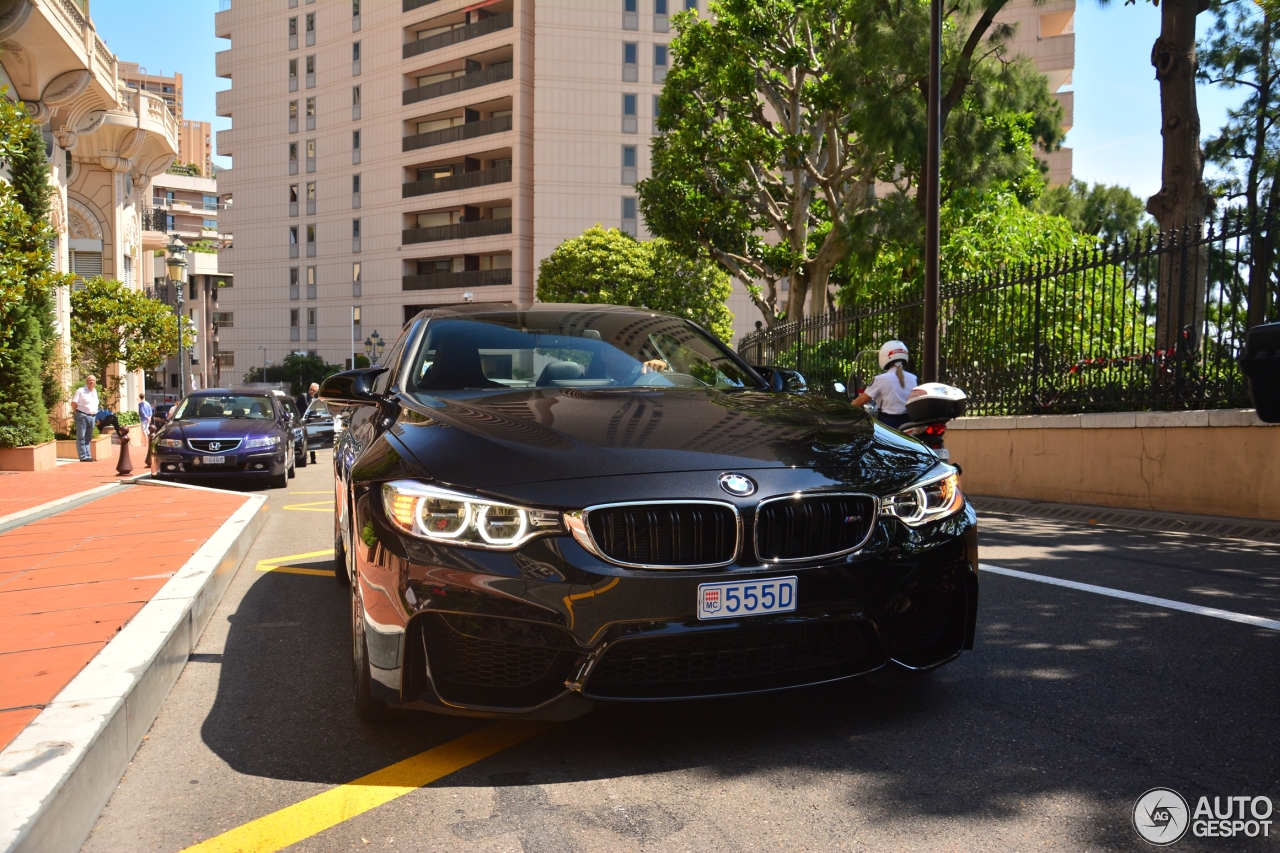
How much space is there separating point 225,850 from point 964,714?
2318 millimetres

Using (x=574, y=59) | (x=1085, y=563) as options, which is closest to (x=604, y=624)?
(x=1085, y=563)

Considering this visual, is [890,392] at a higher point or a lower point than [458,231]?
lower

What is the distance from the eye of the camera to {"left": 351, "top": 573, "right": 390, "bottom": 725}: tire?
139 inches

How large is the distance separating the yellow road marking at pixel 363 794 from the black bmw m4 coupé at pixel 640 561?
0.24 m

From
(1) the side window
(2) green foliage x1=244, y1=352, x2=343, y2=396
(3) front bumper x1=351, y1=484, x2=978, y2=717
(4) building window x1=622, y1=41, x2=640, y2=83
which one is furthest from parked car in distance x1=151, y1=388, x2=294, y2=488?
(2) green foliage x1=244, y1=352, x2=343, y2=396

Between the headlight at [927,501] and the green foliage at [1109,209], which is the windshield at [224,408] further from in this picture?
the green foliage at [1109,209]

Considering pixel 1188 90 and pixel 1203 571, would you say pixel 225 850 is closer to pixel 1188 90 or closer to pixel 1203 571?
pixel 1203 571

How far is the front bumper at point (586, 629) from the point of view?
10.2ft

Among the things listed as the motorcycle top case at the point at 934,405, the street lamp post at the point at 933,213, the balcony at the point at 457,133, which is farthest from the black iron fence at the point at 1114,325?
the balcony at the point at 457,133

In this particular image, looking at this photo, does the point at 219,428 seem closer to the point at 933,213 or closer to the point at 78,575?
the point at 78,575

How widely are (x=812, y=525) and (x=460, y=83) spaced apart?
59.9 m

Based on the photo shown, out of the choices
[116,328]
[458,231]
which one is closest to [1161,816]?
[116,328]

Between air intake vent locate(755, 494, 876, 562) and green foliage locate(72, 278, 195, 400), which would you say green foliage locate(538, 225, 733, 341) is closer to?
green foliage locate(72, 278, 195, 400)

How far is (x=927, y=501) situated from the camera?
3613mm
